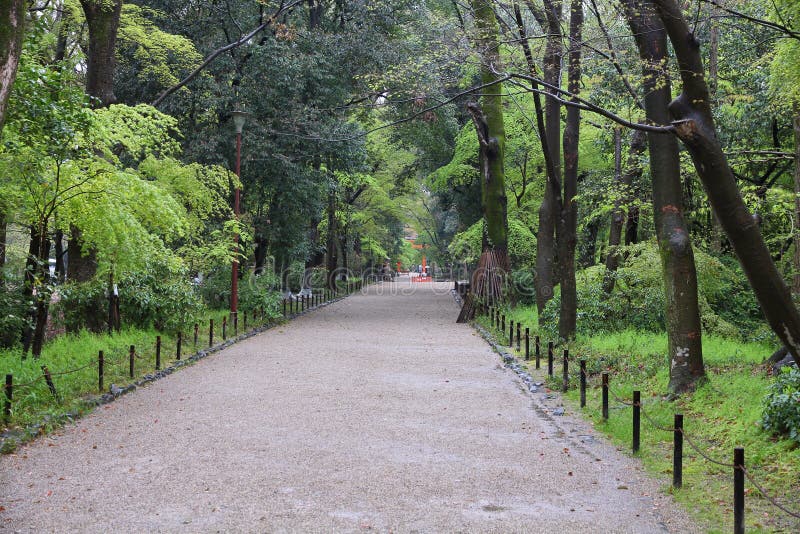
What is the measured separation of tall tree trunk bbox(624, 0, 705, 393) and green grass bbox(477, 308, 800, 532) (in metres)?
0.40

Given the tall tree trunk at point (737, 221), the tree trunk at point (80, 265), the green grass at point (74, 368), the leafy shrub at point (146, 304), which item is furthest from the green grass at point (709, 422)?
the tree trunk at point (80, 265)

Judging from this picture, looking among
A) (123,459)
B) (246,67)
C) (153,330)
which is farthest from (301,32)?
(123,459)

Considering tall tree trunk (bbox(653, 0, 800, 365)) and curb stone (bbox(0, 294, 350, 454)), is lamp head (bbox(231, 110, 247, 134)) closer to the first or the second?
curb stone (bbox(0, 294, 350, 454))

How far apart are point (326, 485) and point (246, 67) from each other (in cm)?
2043

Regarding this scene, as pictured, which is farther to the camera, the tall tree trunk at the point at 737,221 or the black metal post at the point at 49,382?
the black metal post at the point at 49,382

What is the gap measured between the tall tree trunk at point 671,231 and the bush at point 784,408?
2.21 m

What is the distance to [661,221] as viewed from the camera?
10227 mm

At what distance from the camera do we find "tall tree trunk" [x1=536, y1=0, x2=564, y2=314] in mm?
14164

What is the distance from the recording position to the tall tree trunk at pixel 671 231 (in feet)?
31.8

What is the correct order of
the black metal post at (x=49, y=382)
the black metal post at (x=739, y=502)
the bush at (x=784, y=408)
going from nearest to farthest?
the black metal post at (x=739, y=502) → the bush at (x=784, y=408) → the black metal post at (x=49, y=382)

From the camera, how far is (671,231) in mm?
10000

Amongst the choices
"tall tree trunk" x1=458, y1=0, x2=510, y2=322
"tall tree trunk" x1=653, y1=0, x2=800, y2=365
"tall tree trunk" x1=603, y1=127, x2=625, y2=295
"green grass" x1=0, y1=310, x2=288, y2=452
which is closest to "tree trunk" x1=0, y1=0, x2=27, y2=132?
"green grass" x1=0, y1=310, x2=288, y2=452

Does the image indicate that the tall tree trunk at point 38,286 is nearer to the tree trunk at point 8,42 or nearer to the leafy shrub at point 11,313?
the leafy shrub at point 11,313

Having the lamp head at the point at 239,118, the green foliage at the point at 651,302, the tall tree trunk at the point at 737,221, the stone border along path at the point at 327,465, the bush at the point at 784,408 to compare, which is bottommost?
the stone border along path at the point at 327,465
